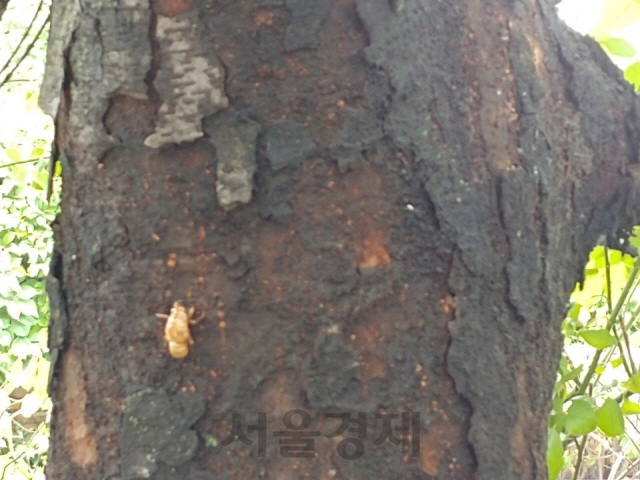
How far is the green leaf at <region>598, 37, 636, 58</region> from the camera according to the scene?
82cm

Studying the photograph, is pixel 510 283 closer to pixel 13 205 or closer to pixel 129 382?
pixel 129 382

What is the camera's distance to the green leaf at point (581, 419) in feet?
2.72

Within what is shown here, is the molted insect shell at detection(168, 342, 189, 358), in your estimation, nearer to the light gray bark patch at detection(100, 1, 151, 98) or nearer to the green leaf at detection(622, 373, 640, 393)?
the light gray bark patch at detection(100, 1, 151, 98)

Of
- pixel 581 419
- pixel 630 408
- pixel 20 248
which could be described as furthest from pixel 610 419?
pixel 20 248

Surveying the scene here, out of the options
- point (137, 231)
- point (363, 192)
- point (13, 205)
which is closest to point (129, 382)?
point (137, 231)

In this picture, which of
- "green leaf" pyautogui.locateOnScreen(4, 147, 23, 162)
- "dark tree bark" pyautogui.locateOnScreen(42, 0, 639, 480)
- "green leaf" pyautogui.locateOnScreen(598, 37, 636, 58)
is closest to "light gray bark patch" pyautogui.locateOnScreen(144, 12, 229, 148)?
"dark tree bark" pyautogui.locateOnScreen(42, 0, 639, 480)

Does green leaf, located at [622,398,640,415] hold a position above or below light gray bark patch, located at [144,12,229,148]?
below

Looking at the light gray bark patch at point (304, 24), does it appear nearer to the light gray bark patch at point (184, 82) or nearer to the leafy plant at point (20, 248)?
the light gray bark patch at point (184, 82)

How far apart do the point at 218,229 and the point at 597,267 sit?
68cm

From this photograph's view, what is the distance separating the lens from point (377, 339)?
1.69 ft

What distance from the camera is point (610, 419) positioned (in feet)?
2.71

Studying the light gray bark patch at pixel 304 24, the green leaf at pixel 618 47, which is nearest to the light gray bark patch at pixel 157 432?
the light gray bark patch at pixel 304 24

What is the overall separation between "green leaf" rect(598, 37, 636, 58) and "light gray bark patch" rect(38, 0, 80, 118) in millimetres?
575

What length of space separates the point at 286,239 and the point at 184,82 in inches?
5.3
